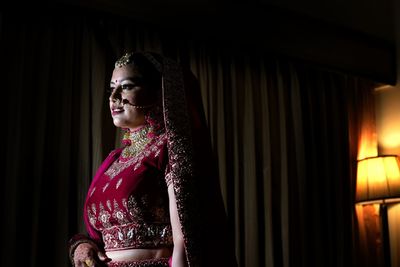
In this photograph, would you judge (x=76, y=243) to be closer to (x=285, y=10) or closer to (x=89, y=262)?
(x=89, y=262)

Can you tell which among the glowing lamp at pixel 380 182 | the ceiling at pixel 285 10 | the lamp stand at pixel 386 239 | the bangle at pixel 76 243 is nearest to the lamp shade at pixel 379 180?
the glowing lamp at pixel 380 182

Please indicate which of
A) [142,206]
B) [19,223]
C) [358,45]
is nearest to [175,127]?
[142,206]

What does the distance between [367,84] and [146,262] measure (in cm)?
243

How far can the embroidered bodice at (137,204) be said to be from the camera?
163cm

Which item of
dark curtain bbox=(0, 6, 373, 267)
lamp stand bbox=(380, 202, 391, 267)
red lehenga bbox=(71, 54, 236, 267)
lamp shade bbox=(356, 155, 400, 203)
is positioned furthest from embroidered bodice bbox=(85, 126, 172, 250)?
lamp stand bbox=(380, 202, 391, 267)

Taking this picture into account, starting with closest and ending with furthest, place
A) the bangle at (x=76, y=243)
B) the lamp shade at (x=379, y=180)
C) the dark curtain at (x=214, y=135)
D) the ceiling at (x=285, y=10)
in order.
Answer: the bangle at (x=76, y=243) → the dark curtain at (x=214, y=135) → the ceiling at (x=285, y=10) → the lamp shade at (x=379, y=180)

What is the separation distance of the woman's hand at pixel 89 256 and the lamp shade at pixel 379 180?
6.27ft

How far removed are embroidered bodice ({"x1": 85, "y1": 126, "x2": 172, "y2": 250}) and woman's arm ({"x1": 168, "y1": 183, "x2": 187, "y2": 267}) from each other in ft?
0.23

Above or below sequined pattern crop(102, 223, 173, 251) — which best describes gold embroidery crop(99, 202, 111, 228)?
above

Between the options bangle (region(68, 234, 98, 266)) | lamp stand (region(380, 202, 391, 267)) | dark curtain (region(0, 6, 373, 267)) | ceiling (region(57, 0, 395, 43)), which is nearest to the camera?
bangle (region(68, 234, 98, 266))

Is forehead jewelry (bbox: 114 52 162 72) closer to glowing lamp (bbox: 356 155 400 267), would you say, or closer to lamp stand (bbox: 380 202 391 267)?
glowing lamp (bbox: 356 155 400 267)

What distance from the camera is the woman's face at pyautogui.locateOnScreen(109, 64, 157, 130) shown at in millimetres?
1764

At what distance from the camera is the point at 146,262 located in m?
1.61

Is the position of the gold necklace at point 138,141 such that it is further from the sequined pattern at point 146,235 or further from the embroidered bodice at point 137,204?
the sequined pattern at point 146,235
